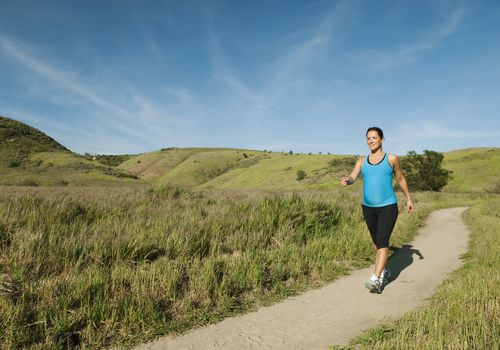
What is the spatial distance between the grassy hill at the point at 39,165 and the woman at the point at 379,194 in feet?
120

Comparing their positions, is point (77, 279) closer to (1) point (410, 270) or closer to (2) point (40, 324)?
(2) point (40, 324)

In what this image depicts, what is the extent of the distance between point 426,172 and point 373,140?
139ft

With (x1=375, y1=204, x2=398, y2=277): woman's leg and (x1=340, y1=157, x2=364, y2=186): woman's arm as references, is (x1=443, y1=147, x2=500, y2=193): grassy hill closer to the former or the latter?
(x1=340, y1=157, x2=364, y2=186): woman's arm

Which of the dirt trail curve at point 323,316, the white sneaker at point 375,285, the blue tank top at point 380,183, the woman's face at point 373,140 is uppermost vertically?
the woman's face at point 373,140

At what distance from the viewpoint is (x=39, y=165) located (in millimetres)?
51531

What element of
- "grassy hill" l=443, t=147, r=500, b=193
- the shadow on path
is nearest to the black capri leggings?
the shadow on path

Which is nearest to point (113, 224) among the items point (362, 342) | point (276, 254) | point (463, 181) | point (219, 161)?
point (276, 254)

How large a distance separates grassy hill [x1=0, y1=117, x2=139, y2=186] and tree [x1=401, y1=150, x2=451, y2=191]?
36.5 m

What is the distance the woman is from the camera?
575 cm

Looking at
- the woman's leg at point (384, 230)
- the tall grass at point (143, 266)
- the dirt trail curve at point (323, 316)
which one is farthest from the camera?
the woman's leg at point (384, 230)

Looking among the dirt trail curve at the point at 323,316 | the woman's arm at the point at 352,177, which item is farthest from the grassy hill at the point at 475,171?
the woman's arm at the point at 352,177

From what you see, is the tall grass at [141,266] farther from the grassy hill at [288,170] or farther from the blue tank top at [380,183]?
the grassy hill at [288,170]

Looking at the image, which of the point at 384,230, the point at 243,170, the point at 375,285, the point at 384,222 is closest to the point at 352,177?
the point at 384,222

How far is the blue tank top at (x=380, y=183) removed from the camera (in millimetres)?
5781
